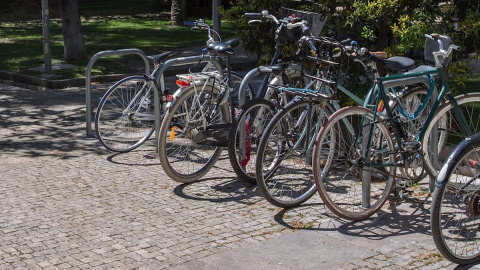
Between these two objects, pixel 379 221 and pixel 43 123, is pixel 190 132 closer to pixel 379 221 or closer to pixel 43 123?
pixel 379 221

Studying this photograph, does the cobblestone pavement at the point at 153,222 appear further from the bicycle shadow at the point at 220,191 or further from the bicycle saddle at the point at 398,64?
the bicycle saddle at the point at 398,64

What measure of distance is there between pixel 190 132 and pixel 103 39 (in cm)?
1274

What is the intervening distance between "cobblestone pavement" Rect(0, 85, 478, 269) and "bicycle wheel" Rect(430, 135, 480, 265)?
18cm

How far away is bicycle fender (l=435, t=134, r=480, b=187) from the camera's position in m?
4.68

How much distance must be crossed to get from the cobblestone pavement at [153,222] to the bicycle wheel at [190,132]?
16 centimetres

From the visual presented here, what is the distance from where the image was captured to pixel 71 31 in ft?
49.9

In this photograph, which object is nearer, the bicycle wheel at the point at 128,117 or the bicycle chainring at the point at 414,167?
the bicycle chainring at the point at 414,167

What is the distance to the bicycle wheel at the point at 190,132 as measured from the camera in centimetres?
664

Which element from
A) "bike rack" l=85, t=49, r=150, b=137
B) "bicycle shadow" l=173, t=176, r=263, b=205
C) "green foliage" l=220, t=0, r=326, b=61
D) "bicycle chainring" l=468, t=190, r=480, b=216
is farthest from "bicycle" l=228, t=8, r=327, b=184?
"bicycle chainring" l=468, t=190, r=480, b=216

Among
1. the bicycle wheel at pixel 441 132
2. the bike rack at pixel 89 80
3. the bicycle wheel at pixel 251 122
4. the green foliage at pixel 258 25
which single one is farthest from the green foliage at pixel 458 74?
the bike rack at pixel 89 80

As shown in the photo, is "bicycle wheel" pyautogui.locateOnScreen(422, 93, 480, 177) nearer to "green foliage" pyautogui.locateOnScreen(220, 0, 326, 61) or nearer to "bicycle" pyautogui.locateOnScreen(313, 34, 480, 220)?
"bicycle" pyautogui.locateOnScreen(313, 34, 480, 220)

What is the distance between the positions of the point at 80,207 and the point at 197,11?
21251 millimetres

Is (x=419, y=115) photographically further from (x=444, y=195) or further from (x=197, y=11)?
(x=197, y=11)

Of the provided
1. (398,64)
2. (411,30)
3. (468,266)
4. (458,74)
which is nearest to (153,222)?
(398,64)
